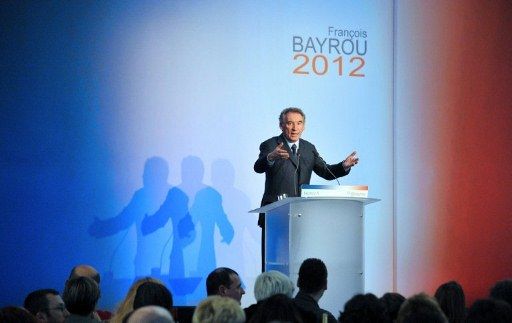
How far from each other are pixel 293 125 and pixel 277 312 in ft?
10.0

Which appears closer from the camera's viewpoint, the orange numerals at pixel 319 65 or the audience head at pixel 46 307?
the audience head at pixel 46 307

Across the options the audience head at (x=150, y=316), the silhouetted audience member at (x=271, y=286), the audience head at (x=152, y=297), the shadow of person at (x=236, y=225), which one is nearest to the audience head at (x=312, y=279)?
the silhouetted audience member at (x=271, y=286)

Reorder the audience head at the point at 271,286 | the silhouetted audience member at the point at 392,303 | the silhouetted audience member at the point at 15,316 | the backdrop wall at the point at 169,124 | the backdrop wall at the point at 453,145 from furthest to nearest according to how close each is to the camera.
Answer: the backdrop wall at the point at 453,145 < the backdrop wall at the point at 169,124 < the audience head at the point at 271,286 < the silhouetted audience member at the point at 392,303 < the silhouetted audience member at the point at 15,316

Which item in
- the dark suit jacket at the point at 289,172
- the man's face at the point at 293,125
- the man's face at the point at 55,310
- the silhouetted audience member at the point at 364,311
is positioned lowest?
the man's face at the point at 55,310

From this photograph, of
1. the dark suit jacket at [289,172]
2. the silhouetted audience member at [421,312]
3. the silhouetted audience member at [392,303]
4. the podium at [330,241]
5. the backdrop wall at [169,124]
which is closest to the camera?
the silhouetted audience member at [421,312]

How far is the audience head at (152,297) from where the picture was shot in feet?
13.0

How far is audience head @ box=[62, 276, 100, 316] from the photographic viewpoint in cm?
417

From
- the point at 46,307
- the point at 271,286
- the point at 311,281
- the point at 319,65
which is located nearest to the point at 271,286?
the point at 271,286

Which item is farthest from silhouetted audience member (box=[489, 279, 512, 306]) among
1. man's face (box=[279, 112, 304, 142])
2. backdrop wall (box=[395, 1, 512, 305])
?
backdrop wall (box=[395, 1, 512, 305])

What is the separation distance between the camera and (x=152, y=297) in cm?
398

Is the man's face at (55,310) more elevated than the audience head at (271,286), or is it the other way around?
the audience head at (271,286)

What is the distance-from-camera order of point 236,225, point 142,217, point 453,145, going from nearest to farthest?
1. point 142,217
2. point 236,225
3. point 453,145

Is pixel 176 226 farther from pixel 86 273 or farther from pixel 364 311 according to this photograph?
pixel 364 311

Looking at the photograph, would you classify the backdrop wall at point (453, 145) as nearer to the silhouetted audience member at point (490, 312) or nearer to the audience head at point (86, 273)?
the audience head at point (86, 273)
